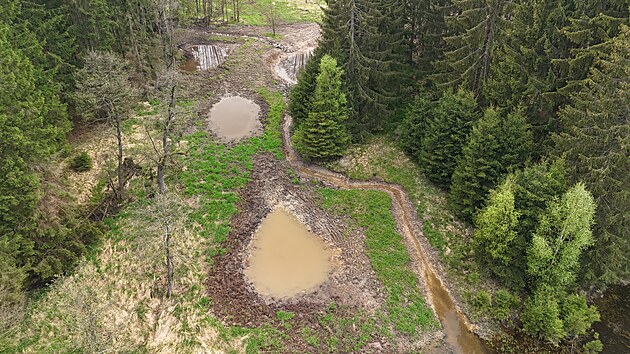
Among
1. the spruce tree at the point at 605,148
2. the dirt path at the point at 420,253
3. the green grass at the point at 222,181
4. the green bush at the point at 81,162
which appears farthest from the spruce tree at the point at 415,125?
the green bush at the point at 81,162

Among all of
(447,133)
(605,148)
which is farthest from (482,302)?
(447,133)

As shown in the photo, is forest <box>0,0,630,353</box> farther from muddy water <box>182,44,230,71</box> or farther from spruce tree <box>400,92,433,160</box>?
muddy water <box>182,44,230,71</box>

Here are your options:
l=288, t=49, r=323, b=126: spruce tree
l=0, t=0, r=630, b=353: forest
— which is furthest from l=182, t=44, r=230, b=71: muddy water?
l=288, t=49, r=323, b=126: spruce tree

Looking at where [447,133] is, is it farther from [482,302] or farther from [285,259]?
[285,259]

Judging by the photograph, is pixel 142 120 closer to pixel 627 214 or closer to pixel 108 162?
pixel 108 162

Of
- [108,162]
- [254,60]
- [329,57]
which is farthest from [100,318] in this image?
[254,60]

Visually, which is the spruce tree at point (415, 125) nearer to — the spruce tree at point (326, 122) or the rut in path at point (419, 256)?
the rut in path at point (419, 256)
